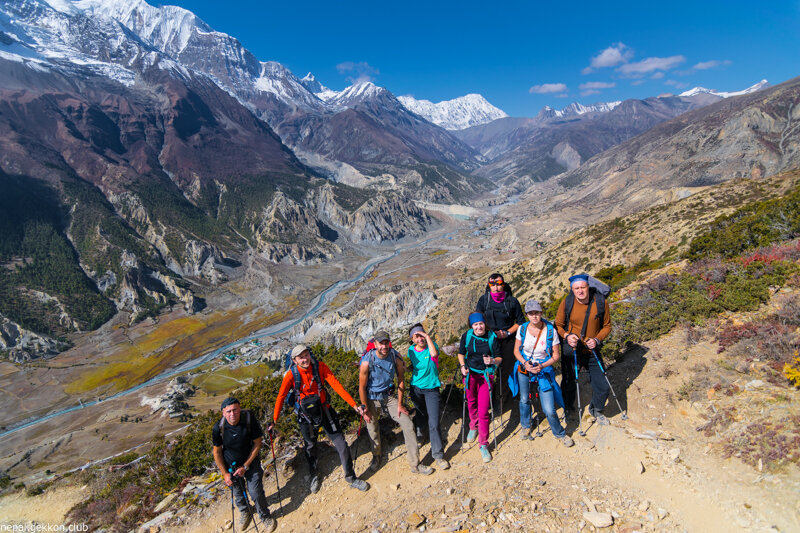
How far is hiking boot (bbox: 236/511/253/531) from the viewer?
649 cm

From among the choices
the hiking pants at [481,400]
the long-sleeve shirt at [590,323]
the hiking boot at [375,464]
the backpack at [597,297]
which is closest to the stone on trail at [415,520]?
the hiking boot at [375,464]

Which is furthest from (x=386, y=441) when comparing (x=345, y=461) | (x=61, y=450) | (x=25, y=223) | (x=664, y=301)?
(x=25, y=223)

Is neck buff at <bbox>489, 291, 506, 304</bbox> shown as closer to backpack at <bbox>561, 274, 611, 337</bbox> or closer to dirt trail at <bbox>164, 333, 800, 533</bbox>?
backpack at <bbox>561, 274, 611, 337</bbox>

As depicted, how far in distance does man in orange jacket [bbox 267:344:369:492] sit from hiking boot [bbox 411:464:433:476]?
0.93 meters

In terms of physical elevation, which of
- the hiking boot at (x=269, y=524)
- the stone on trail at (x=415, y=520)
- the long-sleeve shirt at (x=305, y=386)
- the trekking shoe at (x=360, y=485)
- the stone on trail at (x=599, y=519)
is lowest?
the hiking boot at (x=269, y=524)

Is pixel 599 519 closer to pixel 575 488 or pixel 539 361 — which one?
pixel 575 488

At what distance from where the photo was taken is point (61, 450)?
151 feet

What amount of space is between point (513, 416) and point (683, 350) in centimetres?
418

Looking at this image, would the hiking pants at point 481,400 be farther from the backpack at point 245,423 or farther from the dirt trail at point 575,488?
the backpack at point 245,423

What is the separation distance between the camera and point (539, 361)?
6516mm

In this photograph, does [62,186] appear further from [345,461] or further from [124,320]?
[345,461]

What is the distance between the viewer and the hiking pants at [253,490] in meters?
6.38

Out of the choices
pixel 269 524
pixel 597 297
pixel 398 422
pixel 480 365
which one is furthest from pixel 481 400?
pixel 269 524

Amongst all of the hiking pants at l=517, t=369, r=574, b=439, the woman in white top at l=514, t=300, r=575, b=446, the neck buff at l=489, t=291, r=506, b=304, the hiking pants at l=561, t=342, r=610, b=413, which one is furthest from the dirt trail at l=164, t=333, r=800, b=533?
the neck buff at l=489, t=291, r=506, b=304
